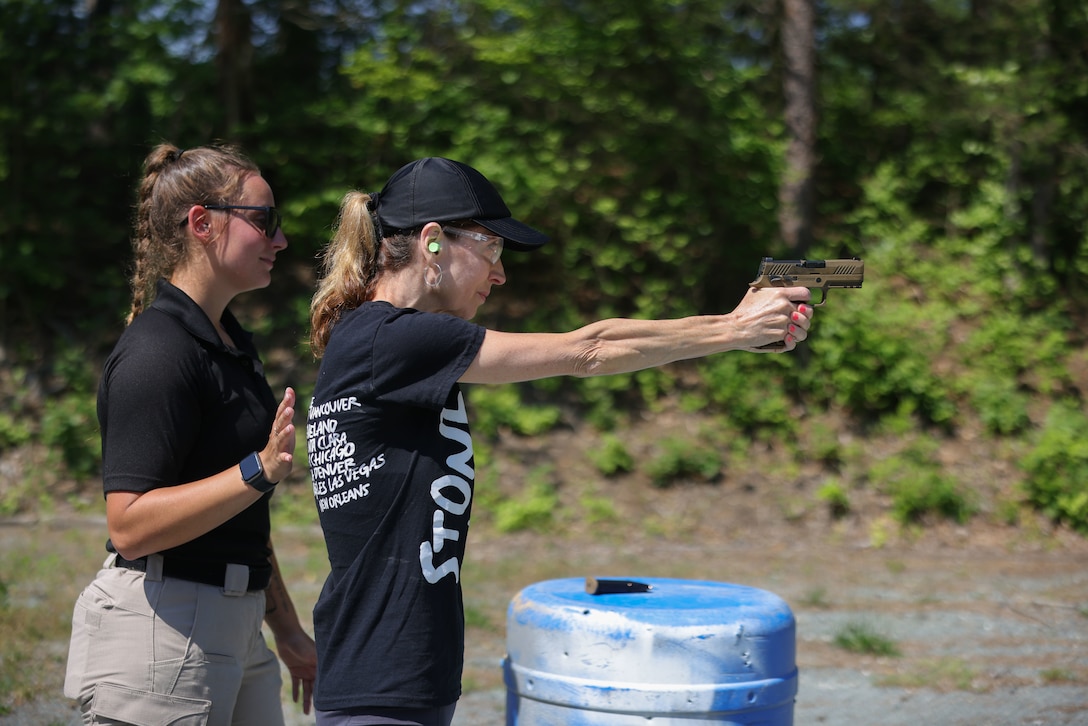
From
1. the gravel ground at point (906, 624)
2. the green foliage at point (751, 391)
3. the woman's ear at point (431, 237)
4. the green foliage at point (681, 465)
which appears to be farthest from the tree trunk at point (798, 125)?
the woman's ear at point (431, 237)

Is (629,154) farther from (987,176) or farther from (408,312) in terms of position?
(408,312)

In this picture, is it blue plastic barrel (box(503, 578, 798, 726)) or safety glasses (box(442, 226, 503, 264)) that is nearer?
safety glasses (box(442, 226, 503, 264))

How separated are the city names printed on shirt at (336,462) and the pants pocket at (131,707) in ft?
2.02

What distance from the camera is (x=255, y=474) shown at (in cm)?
233

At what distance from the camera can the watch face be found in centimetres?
233

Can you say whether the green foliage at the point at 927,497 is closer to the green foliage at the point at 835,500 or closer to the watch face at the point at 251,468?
the green foliage at the point at 835,500

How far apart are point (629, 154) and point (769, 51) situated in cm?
343

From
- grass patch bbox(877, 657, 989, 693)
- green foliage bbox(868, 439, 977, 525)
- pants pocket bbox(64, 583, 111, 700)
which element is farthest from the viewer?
green foliage bbox(868, 439, 977, 525)

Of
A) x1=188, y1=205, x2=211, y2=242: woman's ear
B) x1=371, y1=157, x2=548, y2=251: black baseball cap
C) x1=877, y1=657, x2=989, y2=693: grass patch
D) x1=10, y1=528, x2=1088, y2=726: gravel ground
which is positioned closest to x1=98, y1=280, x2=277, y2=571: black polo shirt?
x1=188, y1=205, x2=211, y2=242: woman's ear

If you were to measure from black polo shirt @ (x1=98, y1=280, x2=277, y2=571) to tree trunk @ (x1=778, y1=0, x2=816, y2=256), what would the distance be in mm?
9103

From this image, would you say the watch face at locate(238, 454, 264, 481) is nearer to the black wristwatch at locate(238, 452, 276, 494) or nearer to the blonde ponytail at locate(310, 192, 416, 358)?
the black wristwatch at locate(238, 452, 276, 494)

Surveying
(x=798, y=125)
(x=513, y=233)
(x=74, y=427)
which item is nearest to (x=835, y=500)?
(x=798, y=125)

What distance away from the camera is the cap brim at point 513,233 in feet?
7.87

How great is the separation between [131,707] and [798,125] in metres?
10.1
